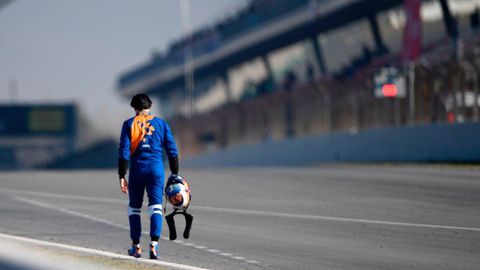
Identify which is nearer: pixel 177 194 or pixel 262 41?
pixel 177 194

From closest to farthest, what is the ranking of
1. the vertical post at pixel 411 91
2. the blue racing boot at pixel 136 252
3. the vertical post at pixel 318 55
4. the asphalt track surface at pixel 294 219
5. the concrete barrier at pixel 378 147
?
the blue racing boot at pixel 136 252
the asphalt track surface at pixel 294 219
the concrete barrier at pixel 378 147
the vertical post at pixel 411 91
the vertical post at pixel 318 55

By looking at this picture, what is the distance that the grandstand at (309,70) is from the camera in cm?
2781

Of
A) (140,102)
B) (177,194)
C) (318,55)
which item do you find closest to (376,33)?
(318,55)

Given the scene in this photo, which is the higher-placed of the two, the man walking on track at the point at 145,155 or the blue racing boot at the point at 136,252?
the man walking on track at the point at 145,155

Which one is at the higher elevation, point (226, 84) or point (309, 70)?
point (226, 84)

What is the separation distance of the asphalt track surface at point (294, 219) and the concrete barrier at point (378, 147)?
193 centimetres

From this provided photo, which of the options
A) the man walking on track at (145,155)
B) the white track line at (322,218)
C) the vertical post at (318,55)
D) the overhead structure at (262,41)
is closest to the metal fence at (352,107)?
the overhead structure at (262,41)

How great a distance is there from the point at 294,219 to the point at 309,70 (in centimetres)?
3333

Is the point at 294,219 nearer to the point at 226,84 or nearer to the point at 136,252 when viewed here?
the point at 136,252

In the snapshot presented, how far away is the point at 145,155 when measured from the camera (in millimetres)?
9109

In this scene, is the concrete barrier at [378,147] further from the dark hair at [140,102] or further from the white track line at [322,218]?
the dark hair at [140,102]

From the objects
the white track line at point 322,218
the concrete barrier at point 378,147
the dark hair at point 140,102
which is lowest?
the white track line at point 322,218

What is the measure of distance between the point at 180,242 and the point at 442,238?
2.81m

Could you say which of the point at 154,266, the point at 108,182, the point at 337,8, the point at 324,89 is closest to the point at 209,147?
the point at 337,8
